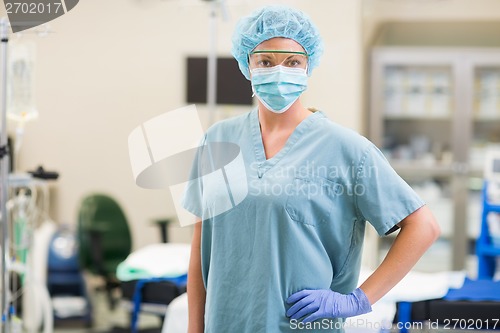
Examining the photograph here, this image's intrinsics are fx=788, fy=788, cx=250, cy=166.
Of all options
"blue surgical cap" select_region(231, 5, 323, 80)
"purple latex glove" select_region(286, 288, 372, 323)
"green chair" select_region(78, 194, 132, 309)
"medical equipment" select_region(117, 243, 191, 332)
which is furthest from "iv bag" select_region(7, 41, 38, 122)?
"purple latex glove" select_region(286, 288, 372, 323)

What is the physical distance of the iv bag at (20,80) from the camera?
2.83 m

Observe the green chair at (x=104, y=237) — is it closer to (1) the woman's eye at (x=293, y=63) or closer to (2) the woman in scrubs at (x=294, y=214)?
(2) the woman in scrubs at (x=294, y=214)

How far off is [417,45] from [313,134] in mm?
3425

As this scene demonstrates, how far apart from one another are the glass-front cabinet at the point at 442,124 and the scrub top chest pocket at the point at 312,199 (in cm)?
308

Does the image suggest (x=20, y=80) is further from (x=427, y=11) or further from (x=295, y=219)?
(x=427, y=11)

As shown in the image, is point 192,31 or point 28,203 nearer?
point 28,203

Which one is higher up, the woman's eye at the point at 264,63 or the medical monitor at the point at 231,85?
the medical monitor at the point at 231,85

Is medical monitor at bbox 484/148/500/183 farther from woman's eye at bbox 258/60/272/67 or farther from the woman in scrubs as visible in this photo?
woman's eye at bbox 258/60/272/67

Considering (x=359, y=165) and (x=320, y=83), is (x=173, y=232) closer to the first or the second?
(x=320, y=83)

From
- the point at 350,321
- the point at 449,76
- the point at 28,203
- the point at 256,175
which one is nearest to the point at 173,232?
the point at 28,203

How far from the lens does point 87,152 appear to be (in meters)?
4.55

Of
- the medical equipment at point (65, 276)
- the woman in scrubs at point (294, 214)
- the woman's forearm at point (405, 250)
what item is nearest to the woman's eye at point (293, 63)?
the woman in scrubs at point (294, 214)

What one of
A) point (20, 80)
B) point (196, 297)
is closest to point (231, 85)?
point (20, 80)

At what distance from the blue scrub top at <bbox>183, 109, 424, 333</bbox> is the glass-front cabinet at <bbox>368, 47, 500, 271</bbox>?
9.95ft
